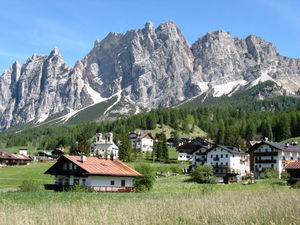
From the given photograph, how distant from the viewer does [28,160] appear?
5856 inches

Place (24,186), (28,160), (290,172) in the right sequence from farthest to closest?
(28,160) → (290,172) → (24,186)

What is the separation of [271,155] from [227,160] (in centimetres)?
1146

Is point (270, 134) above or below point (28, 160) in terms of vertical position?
above

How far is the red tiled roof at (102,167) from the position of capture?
61.2 metres

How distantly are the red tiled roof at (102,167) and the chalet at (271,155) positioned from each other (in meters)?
48.3

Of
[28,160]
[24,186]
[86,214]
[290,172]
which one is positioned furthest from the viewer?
[28,160]

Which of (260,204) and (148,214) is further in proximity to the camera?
(260,204)

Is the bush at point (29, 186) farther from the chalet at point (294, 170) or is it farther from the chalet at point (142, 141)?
the chalet at point (142, 141)

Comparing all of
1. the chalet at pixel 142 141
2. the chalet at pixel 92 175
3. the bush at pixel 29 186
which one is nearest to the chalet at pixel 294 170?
the chalet at pixel 92 175

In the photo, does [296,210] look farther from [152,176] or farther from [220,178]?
[220,178]

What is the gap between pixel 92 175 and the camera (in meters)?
60.5

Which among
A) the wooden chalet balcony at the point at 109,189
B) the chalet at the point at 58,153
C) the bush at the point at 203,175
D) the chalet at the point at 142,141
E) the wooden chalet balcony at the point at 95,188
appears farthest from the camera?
the chalet at the point at 142,141

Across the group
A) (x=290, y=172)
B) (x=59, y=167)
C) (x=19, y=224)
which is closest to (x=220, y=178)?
(x=290, y=172)

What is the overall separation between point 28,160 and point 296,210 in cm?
14176
